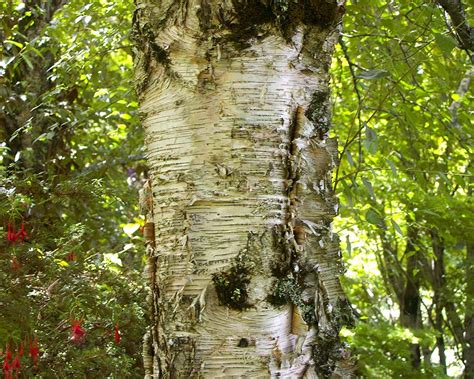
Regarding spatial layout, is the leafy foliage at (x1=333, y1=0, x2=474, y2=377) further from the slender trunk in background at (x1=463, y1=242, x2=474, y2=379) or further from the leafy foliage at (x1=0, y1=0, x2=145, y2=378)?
the leafy foliage at (x1=0, y1=0, x2=145, y2=378)

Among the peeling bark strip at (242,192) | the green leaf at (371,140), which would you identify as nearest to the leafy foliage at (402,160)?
the green leaf at (371,140)

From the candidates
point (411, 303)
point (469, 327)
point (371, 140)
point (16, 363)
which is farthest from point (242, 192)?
point (411, 303)

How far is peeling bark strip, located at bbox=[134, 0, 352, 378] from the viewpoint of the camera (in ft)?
3.73

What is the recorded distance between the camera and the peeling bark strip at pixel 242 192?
44.7 inches

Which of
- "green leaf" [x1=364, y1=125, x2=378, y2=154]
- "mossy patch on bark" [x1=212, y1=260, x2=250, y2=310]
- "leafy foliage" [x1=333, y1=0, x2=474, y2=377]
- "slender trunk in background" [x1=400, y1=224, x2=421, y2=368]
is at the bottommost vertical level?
"slender trunk in background" [x1=400, y1=224, x2=421, y2=368]

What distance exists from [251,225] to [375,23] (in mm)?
3214

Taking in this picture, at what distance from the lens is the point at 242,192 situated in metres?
1.15

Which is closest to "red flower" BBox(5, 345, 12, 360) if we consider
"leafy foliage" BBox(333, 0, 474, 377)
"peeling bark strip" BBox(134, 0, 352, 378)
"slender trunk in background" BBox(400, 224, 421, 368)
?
"peeling bark strip" BBox(134, 0, 352, 378)

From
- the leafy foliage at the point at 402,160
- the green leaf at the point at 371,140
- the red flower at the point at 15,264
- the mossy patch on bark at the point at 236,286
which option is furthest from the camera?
the leafy foliage at the point at 402,160

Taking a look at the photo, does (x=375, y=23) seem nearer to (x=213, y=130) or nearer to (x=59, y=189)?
(x=59, y=189)

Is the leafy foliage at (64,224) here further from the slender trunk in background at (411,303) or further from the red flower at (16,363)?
the slender trunk in background at (411,303)

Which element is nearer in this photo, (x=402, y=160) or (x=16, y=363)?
(x=16, y=363)

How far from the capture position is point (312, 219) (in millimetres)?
1215

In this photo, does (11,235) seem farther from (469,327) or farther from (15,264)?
(469,327)
